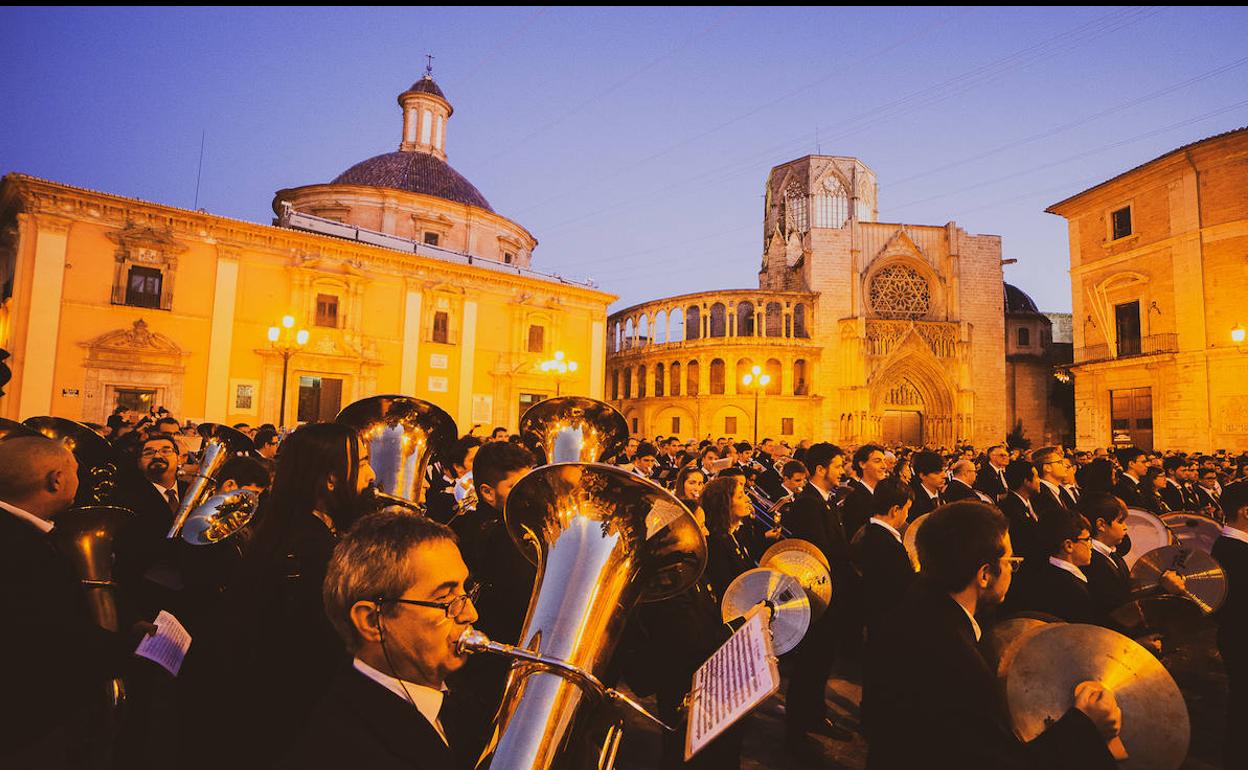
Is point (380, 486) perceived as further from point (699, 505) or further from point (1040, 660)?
point (1040, 660)

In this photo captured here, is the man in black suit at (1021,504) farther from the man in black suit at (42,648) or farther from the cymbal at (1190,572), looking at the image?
the man in black suit at (42,648)

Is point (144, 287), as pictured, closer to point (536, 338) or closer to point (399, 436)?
point (536, 338)

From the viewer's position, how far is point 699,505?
4.50 meters

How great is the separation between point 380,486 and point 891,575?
383cm

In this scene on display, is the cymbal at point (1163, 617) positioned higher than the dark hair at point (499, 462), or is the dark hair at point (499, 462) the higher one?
the dark hair at point (499, 462)

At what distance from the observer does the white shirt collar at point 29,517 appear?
7.74 ft

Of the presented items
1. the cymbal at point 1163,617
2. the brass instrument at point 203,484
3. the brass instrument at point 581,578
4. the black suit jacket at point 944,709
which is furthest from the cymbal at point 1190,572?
the brass instrument at point 203,484

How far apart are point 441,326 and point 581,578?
1048 inches

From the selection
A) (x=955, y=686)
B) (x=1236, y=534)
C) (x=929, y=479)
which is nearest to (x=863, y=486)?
(x=929, y=479)

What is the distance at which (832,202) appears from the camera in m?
52.5

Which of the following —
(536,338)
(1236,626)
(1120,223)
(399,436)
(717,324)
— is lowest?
(1236,626)

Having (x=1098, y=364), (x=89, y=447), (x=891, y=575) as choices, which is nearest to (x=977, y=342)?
(x=1098, y=364)

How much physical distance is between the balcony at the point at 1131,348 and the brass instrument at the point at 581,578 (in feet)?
96.4

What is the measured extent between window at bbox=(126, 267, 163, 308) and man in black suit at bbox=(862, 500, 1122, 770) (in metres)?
27.0
